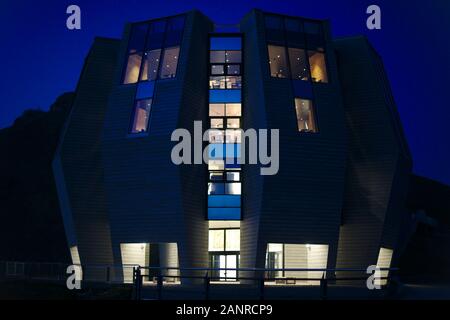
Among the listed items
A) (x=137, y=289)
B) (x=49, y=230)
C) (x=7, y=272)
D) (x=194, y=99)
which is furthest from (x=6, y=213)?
(x=137, y=289)

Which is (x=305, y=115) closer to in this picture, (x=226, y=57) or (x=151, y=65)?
(x=226, y=57)

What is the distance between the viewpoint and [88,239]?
3416 cm

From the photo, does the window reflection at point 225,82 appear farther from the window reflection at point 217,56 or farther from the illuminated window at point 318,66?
the illuminated window at point 318,66

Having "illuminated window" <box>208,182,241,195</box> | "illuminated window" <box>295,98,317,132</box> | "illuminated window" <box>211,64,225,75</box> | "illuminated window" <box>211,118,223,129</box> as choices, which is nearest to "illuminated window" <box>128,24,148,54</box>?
"illuminated window" <box>211,64,225,75</box>

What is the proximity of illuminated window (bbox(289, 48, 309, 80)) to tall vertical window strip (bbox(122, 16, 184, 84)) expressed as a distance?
6.10 metres

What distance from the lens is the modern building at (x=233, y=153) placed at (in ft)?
103

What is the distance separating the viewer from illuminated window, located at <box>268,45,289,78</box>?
3269cm

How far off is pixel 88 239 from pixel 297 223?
11.5 meters

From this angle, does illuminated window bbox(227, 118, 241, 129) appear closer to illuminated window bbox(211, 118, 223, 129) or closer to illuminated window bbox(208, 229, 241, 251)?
illuminated window bbox(211, 118, 223, 129)

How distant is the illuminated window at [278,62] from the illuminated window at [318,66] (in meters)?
1.65

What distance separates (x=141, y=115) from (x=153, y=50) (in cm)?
371

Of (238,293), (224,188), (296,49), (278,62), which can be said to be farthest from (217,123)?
(238,293)

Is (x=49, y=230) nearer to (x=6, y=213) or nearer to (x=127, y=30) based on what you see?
(x=6, y=213)

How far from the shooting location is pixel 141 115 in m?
33.0
